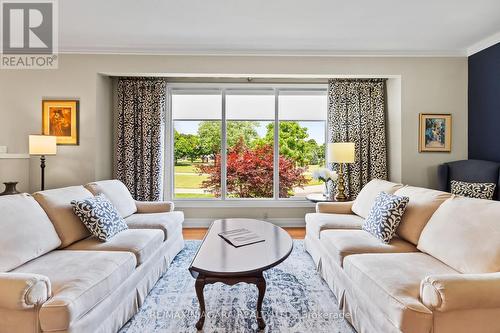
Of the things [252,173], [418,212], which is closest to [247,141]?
[252,173]

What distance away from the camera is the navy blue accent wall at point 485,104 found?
12.0 ft

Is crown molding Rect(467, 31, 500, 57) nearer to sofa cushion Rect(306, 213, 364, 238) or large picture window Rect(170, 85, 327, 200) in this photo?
large picture window Rect(170, 85, 327, 200)

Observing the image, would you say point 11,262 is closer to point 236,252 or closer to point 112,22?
point 236,252

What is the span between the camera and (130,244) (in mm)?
2332

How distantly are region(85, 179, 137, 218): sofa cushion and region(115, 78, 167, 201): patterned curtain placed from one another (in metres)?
0.99

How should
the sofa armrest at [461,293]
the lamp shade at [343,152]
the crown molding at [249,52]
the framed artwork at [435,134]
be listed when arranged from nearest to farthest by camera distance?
the sofa armrest at [461,293] → the lamp shade at [343,152] → the crown molding at [249,52] → the framed artwork at [435,134]

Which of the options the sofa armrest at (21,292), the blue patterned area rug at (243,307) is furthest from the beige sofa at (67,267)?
the blue patterned area rug at (243,307)

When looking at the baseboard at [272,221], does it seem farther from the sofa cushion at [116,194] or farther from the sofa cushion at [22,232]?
the sofa cushion at [22,232]

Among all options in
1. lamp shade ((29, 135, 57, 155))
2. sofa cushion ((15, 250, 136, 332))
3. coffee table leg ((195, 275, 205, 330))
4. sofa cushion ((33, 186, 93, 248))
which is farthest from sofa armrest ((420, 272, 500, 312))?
lamp shade ((29, 135, 57, 155))

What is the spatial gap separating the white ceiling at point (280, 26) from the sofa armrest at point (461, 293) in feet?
8.63

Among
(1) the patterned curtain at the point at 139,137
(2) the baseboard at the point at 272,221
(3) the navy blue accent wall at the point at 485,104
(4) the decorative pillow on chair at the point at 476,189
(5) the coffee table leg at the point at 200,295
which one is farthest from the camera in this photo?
(2) the baseboard at the point at 272,221

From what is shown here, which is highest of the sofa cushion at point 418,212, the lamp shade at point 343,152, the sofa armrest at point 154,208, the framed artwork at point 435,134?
the framed artwork at point 435,134

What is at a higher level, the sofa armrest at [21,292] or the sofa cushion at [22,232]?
the sofa cushion at [22,232]

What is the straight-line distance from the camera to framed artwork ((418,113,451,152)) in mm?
4184
